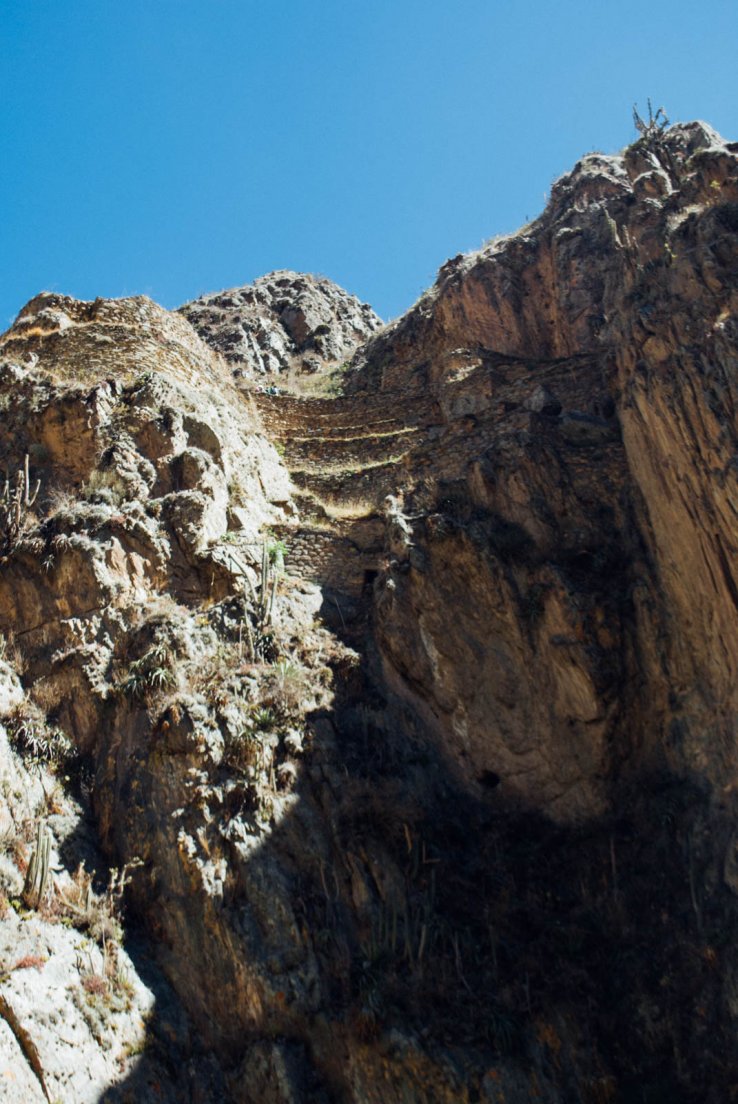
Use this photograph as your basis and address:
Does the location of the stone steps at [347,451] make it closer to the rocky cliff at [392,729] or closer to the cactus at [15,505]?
the rocky cliff at [392,729]

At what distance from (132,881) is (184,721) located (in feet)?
8.51

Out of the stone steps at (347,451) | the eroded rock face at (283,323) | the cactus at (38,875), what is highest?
the eroded rock face at (283,323)

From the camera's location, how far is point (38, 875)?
12930 mm

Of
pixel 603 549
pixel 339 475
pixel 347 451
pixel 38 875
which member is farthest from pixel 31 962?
pixel 347 451

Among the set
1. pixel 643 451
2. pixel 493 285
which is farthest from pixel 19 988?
pixel 493 285

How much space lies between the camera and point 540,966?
44.4 ft

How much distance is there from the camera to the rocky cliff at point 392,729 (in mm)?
12375

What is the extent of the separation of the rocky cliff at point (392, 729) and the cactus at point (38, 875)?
0.05 meters

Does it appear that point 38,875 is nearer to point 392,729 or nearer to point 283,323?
point 392,729

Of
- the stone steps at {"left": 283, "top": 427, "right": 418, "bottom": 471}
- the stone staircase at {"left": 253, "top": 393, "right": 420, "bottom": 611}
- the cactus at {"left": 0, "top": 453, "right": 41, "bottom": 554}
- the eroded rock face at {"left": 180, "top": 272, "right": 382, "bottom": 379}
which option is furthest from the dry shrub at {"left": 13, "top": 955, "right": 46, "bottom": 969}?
the eroded rock face at {"left": 180, "top": 272, "right": 382, "bottom": 379}

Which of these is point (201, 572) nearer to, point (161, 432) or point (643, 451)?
point (161, 432)

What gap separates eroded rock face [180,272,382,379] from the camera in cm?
3891

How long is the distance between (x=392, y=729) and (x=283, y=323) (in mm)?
30493

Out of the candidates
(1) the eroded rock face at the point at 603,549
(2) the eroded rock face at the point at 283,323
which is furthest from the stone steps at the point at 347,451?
(2) the eroded rock face at the point at 283,323
